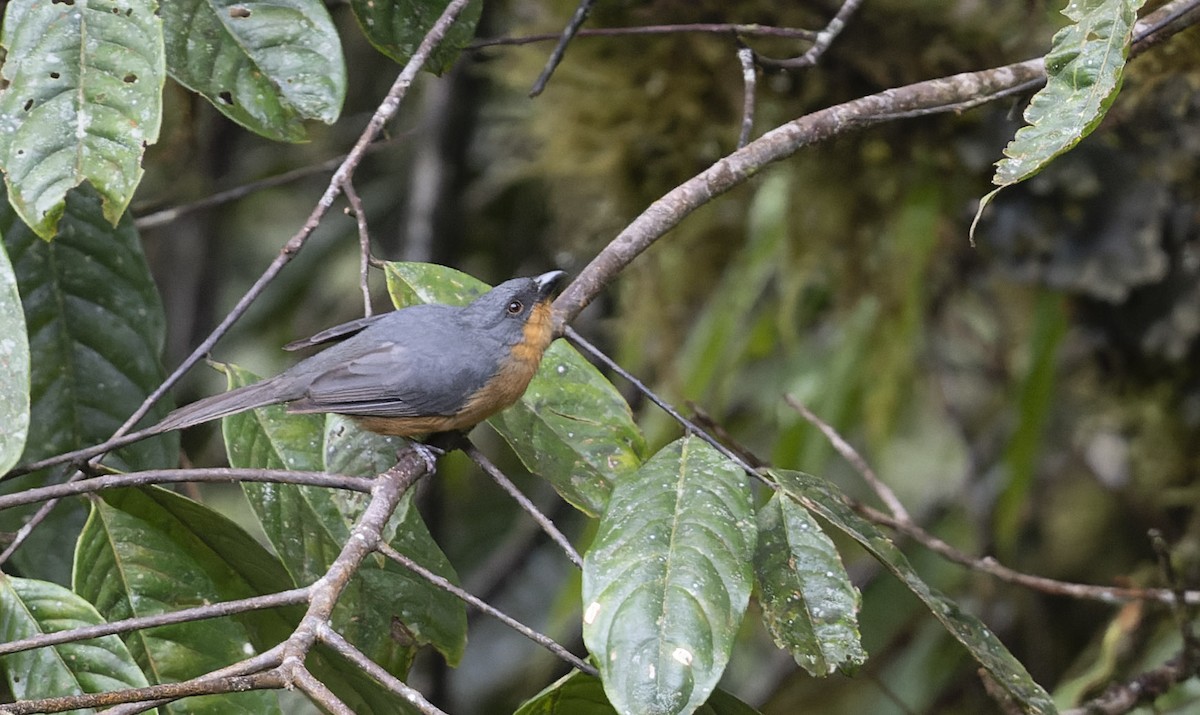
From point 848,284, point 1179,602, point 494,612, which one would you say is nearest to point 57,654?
point 494,612

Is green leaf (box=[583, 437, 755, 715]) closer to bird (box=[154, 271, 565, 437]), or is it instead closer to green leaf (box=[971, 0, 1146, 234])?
green leaf (box=[971, 0, 1146, 234])

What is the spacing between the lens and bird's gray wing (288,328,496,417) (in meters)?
2.32

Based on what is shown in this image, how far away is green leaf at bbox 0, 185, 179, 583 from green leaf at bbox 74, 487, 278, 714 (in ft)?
1.34

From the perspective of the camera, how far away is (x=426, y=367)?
7.89 ft

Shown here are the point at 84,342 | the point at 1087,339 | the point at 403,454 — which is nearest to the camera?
the point at 403,454

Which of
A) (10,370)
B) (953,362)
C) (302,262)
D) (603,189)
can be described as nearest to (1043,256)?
(603,189)

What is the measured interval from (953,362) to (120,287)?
3.41 m

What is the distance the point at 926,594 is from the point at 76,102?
138 cm

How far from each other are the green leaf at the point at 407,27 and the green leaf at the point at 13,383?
0.85m

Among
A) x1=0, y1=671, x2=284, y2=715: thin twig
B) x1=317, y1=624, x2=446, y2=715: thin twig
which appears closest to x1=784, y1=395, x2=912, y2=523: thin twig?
x1=317, y1=624, x2=446, y2=715: thin twig

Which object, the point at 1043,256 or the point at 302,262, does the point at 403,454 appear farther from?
the point at 302,262

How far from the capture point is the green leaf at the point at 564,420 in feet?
6.29

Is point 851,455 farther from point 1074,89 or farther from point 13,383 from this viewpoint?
point 13,383

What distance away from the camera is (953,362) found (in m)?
4.77
